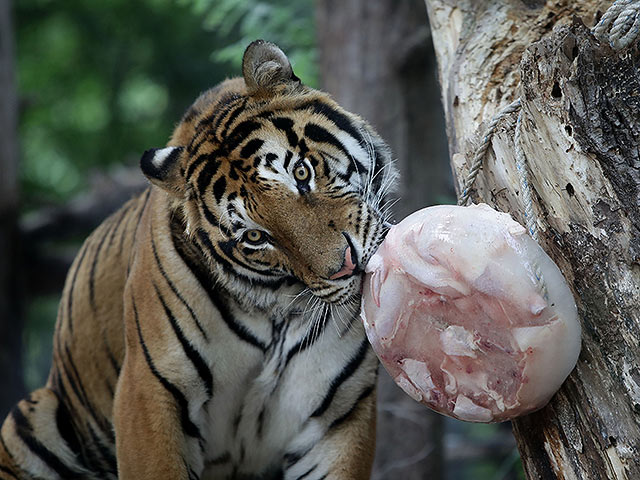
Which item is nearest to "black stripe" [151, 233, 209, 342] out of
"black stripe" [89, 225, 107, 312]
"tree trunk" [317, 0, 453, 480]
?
"black stripe" [89, 225, 107, 312]

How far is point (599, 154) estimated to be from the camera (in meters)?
1.76

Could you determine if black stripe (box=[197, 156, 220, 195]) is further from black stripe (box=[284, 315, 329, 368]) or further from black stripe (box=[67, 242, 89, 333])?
black stripe (box=[67, 242, 89, 333])

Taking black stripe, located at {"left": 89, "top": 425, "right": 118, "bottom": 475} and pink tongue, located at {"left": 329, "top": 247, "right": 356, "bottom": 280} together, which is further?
black stripe, located at {"left": 89, "top": 425, "right": 118, "bottom": 475}

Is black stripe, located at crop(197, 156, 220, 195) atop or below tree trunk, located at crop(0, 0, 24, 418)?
atop

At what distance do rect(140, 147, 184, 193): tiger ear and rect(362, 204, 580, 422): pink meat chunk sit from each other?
937 mm

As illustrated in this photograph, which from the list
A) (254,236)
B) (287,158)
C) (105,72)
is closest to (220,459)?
(254,236)

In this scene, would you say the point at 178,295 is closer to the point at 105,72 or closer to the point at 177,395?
the point at 177,395

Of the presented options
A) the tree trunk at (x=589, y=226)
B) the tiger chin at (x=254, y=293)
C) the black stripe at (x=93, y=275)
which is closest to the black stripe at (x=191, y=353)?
the tiger chin at (x=254, y=293)

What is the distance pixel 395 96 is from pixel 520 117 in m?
2.99

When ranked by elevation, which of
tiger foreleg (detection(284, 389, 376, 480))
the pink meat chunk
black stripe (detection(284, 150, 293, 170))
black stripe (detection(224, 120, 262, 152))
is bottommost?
tiger foreleg (detection(284, 389, 376, 480))

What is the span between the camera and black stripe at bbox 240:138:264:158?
2383 mm

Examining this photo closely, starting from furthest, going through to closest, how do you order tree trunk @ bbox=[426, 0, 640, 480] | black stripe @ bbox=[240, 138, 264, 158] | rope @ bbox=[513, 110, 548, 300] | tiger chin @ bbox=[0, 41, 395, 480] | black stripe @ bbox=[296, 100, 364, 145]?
black stripe @ bbox=[296, 100, 364, 145], black stripe @ bbox=[240, 138, 264, 158], tiger chin @ bbox=[0, 41, 395, 480], rope @ bbox=[513, 110, 548, 300], tree trunk @ bbox=[426, 0, 640, 480]

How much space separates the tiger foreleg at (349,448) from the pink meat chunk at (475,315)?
0.86 meters

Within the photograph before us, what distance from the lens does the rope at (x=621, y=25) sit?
1.72m
